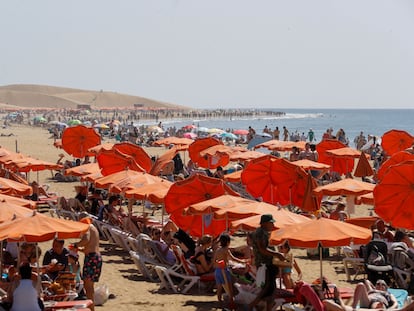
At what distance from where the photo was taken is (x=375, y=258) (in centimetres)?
927

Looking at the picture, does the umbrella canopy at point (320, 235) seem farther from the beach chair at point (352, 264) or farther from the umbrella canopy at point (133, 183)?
the umbrella canopy at point (133, 183)

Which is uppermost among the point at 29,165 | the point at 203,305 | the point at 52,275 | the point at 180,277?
A: the point at 29,165

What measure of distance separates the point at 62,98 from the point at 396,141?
13766cm

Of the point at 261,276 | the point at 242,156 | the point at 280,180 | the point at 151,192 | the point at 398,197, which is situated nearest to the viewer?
the point at 261,276

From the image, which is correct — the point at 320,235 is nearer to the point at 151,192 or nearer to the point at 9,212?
the point at 9,212

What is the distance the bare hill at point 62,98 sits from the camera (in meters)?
152

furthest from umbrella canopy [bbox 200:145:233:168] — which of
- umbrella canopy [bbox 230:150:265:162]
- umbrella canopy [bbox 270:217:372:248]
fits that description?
umbrella canopy [bbox 270:217:372:248]

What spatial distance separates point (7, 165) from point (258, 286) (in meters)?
9.65

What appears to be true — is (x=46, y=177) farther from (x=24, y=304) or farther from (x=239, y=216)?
(x=24, y=304)

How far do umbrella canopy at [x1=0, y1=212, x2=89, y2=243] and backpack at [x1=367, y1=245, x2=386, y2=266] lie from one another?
379 centimetres

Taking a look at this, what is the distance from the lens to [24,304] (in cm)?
687

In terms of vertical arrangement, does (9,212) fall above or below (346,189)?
above

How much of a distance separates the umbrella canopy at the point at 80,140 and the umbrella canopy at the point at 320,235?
13.2m

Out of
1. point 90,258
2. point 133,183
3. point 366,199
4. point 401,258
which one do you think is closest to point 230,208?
point 90,258
